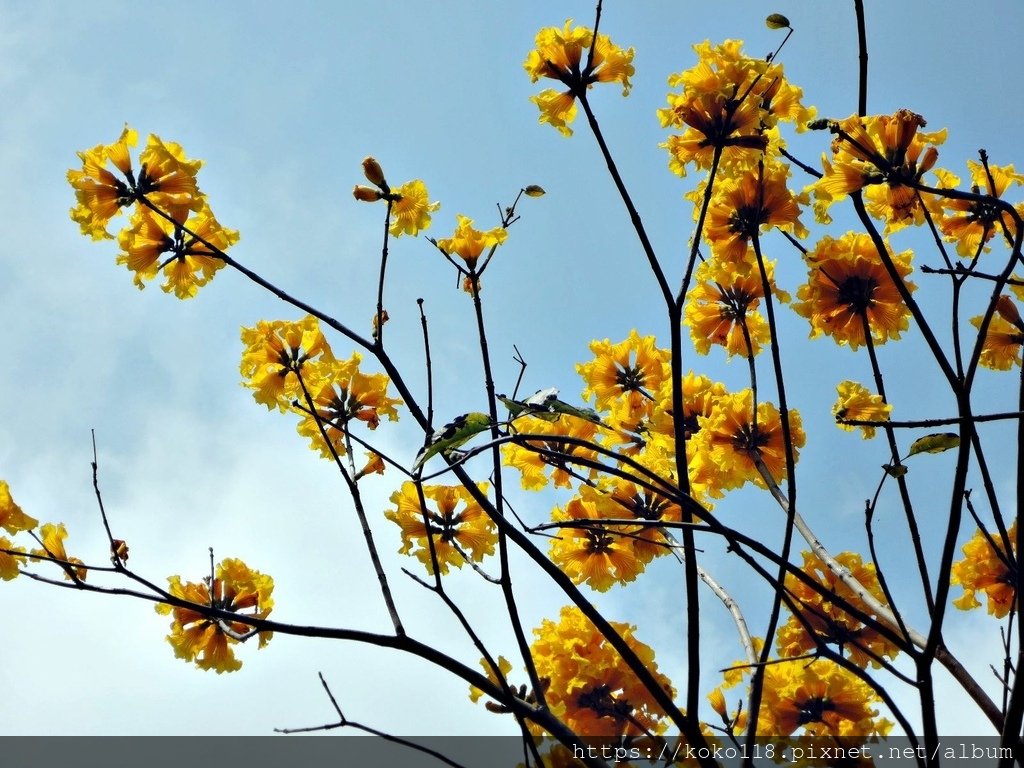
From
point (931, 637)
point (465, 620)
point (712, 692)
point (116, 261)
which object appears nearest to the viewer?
point (931, 637)

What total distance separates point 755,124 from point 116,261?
98.4 inches

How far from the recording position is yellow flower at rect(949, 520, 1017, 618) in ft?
12.1

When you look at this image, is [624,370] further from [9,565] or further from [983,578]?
[9,565]

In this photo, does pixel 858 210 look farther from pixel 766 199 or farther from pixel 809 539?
pixel 809 539

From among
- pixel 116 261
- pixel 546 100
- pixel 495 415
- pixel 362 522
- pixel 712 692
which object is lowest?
pixel 712 692

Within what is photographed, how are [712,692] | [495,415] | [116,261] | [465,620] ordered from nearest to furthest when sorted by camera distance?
[465,620] → [495,415] → [116,261] → [712,692]

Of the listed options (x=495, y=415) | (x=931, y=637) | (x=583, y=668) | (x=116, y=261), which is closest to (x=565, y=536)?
(x=583, y=668)

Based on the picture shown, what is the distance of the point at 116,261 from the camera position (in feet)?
11.3

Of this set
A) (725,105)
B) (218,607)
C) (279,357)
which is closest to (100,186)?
(279,357)

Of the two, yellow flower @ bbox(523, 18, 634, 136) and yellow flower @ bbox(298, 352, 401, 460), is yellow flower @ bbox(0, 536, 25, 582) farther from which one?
yellow flower @ bbox(523, 18, 634, 136)

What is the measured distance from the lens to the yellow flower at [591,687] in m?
3.46

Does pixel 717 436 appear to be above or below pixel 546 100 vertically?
below

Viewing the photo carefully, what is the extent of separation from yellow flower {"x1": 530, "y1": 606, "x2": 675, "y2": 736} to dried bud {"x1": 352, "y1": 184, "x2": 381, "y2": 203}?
6.34 ft

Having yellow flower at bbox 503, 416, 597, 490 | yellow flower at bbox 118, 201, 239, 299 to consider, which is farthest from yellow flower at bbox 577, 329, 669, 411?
yellow flower at bbox 118, 201, 239, 299
